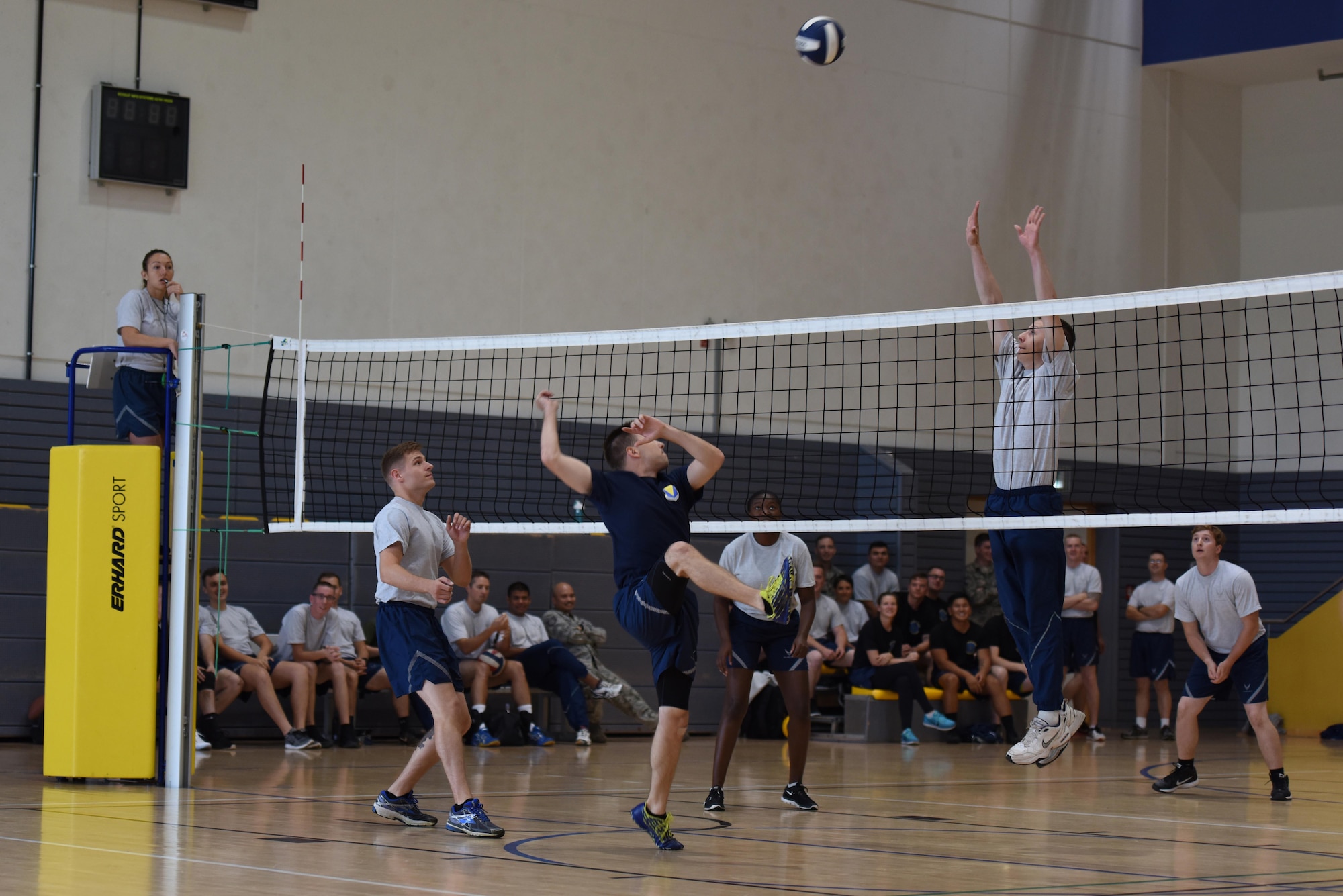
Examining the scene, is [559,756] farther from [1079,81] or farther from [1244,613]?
[1079,81]

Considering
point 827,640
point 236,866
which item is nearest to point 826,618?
point 827,640

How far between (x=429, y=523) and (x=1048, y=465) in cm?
284

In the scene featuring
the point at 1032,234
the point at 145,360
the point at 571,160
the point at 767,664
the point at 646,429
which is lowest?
the point at 767,664

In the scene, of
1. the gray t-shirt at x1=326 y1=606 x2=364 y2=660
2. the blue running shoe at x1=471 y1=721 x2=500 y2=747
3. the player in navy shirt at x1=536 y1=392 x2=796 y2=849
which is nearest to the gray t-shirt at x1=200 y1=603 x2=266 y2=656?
the gray t-shirt at x1=326 y1=606 x2=364 y2=660

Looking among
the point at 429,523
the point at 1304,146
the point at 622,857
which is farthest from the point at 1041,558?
the point at 1304,146

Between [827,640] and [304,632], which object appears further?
[827,640]

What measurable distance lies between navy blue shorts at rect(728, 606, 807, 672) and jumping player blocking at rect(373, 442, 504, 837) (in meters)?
1.80

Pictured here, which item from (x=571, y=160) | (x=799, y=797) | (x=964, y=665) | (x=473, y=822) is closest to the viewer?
(x=473, y=822)

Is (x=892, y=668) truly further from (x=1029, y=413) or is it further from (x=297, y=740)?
(x=1029, y=413)

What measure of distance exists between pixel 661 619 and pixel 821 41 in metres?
6.58

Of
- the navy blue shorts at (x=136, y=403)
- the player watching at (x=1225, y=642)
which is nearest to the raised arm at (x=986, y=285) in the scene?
the player watching at (x=1225, y=642)

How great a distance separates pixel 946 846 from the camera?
22.6 ft

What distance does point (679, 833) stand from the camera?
23.7 feet

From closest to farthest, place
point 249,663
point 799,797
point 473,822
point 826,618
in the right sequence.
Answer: point 473,822 < point 799,797 < point 249,663 < point 826,618
